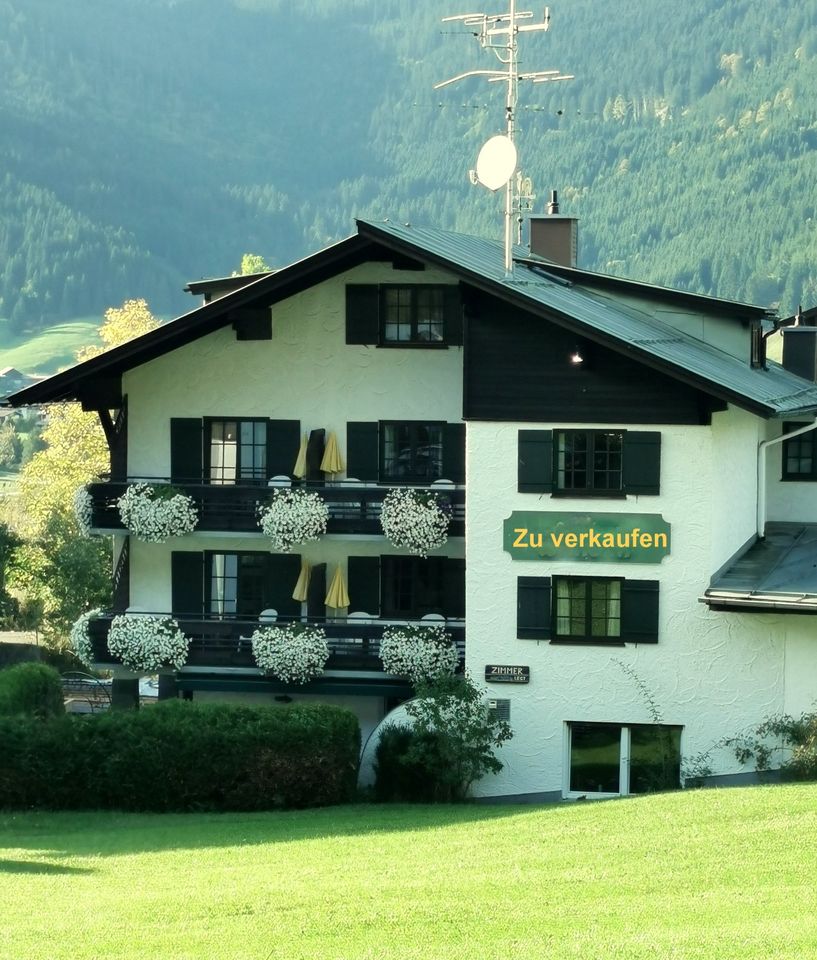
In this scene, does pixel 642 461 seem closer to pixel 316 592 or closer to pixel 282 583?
pixel 316 592

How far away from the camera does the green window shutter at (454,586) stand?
103 ft

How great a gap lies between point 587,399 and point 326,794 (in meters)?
7.49

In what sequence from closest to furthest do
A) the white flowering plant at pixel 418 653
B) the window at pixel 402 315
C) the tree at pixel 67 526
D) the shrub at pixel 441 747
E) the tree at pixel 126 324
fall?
the shrub at pixel 441 747 → the white flowering plant at pixel 418 653 → the window at pixel 402 315 → the tree at pixel 67 526 → the tree at pixel 126 324

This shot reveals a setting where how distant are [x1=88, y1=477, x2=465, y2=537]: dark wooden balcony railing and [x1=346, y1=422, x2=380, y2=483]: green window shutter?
396 mm

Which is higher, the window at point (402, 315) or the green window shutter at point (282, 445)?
the window at point (402, 315)

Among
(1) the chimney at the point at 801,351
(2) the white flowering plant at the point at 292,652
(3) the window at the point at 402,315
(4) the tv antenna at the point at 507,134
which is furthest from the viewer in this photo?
(1) the chimney at the point at 801,351

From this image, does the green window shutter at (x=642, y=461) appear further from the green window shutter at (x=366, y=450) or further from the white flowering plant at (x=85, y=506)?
the white flowering plant at (x=85, y=506)

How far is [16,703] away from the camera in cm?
3006

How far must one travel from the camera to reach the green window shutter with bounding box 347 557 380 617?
3153cm

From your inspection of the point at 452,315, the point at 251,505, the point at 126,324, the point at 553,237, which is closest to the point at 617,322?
the point at 452,315

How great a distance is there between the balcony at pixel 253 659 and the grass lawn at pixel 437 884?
5.40 meters

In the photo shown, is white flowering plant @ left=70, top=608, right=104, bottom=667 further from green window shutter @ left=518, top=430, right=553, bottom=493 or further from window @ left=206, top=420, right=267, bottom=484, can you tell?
green window shutter @ left=518, top=430, right=553, bottom=493

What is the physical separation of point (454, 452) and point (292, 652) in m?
4.50

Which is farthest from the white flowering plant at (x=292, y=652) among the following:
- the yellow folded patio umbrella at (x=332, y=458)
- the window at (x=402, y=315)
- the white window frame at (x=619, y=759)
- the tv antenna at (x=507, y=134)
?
the tv antenna at (x=507, y=134)
